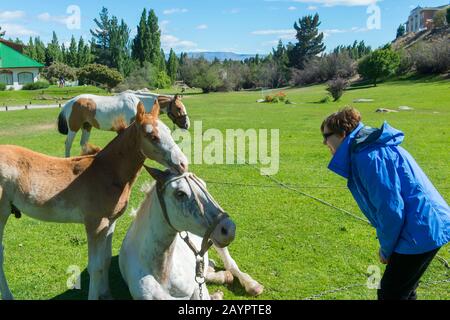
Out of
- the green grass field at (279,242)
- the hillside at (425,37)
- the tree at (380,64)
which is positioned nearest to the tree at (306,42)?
the hillside at (425,37)

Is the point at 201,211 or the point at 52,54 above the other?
the point at 52,54

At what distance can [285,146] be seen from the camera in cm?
1500

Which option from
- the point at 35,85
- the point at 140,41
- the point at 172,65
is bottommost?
the point at 35,85

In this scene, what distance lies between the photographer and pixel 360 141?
312 centimetres

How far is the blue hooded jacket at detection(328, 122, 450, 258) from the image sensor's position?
3.03 m

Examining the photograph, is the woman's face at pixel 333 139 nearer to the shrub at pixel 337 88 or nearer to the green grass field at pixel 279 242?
the green grass field at pixel 279 242

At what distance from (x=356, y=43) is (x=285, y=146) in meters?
115

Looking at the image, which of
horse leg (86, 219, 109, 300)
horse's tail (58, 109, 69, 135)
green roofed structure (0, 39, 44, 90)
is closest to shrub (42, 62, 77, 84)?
green roofed structure (0, 39, 44, 90)

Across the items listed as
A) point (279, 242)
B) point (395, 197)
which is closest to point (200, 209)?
point (395, 197)

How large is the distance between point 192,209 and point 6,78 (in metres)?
64.0

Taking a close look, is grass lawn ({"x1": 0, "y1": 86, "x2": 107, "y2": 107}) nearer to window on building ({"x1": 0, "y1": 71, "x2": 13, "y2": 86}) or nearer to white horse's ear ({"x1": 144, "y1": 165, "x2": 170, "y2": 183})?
window on building ({"x1": 0, "y1": 71, "x2": 13, "y2": 86})

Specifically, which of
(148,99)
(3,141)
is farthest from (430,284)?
(3,141)

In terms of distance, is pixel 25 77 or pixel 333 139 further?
pixel 25 77

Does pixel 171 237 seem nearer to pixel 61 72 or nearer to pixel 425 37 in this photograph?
pixel 61 72
